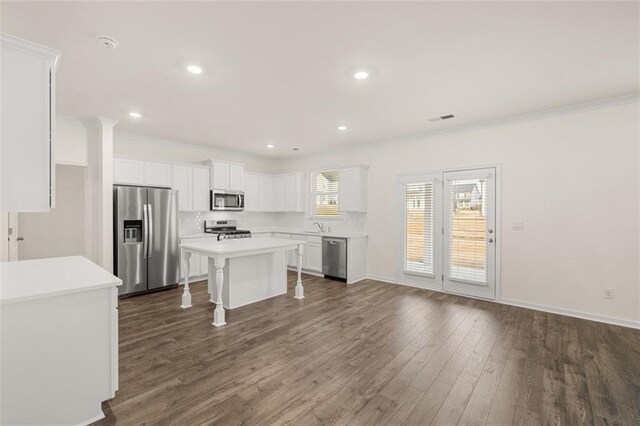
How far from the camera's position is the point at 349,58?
2.59 metres

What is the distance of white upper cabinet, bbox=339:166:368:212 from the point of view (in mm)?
5793

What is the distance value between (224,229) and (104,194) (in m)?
2.35

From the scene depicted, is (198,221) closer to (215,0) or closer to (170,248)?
(170,248)

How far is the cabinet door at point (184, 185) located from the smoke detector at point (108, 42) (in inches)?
126

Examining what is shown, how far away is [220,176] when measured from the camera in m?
5.99

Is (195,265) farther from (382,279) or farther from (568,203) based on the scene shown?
(568,203)

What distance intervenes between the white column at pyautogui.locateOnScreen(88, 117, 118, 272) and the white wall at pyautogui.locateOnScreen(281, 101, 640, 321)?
5.39 meters

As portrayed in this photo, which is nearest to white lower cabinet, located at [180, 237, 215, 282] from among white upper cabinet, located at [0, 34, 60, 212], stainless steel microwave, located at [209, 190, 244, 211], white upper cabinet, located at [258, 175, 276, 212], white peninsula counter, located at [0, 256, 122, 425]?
stainless steel microwave, located at [209, 190, 244, 211]

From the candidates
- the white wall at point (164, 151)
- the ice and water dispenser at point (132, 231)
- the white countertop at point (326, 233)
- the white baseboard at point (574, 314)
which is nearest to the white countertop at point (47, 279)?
the ice and water dispenser at point (132, 231)

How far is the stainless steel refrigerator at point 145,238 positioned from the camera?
14.8 ft

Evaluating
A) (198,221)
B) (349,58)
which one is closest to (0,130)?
(349,58)

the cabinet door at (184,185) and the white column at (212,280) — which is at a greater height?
the cabinet door at (184,185)

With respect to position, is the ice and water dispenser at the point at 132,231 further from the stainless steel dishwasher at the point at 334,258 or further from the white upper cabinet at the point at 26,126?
the stainless steel dishwasher at the point at 334,258

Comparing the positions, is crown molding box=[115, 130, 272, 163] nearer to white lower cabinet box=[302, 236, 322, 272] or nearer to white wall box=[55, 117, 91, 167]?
white wall box=[55, 117, 91, 167]
